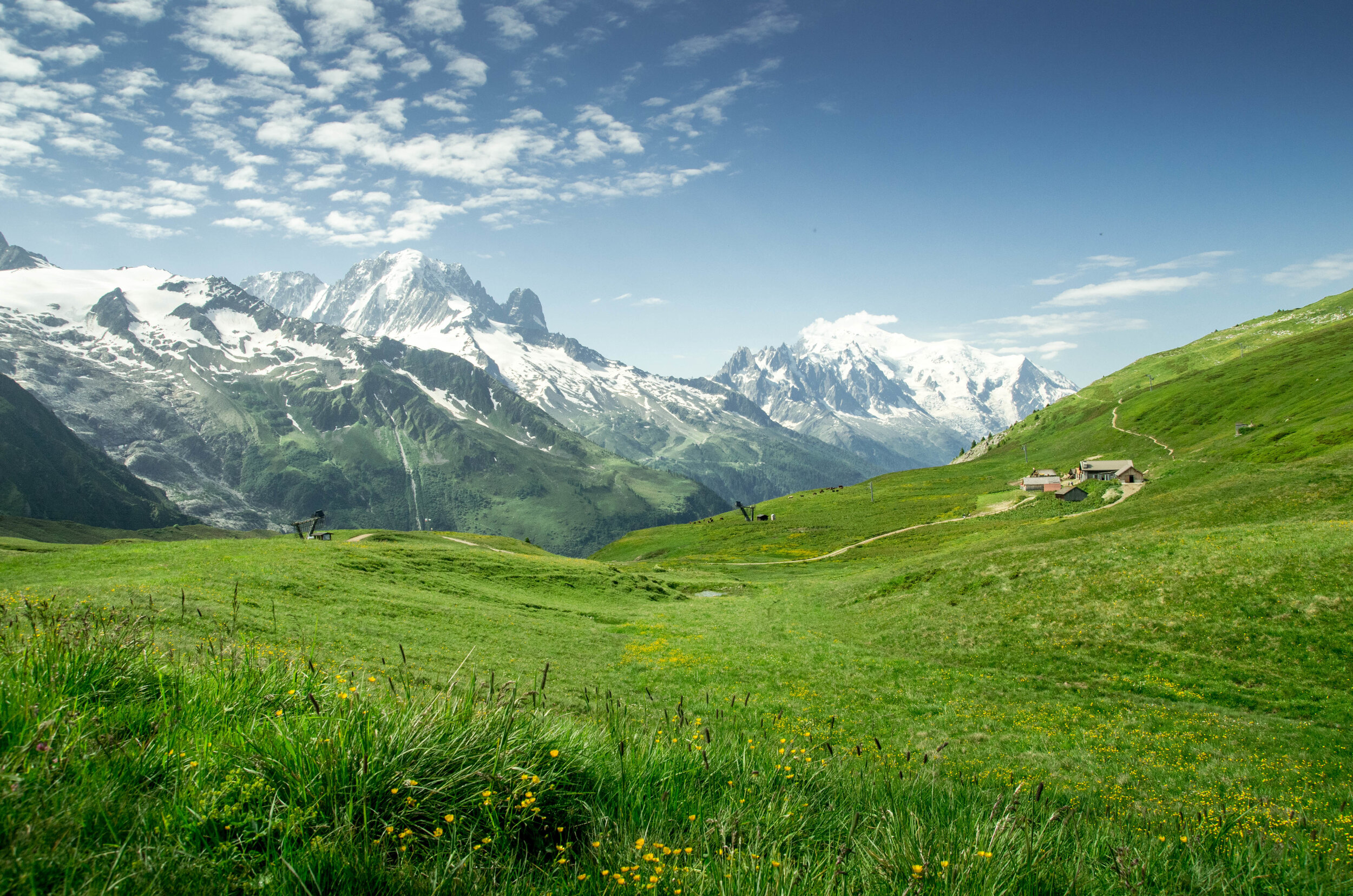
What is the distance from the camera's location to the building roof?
395 ft

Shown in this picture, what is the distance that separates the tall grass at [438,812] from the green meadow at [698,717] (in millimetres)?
37

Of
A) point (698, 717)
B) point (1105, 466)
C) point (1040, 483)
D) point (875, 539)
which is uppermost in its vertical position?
point (698, 717)

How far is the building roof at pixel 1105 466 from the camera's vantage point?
12025 centimetres

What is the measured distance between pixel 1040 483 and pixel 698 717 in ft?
487

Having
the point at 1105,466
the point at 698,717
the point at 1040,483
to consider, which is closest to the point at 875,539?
the point at 1040,483

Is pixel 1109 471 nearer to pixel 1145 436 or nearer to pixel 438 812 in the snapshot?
pixel 1145 436

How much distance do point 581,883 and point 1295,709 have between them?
1088 inches

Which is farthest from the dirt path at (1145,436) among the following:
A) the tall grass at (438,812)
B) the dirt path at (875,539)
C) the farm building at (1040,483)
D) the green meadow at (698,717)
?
the tall grass at (438,812)

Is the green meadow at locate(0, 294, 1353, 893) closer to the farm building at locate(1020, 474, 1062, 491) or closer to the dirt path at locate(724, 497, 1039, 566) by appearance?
the dirt path at locate(724, 497, 1039, 566)

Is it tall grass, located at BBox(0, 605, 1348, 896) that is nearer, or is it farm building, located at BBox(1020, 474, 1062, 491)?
tall grass, located at BBox(0, 605, 1348, 896)

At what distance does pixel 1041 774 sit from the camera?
1655 cm

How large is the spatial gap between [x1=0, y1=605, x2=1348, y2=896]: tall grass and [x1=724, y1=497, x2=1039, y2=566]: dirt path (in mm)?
88156

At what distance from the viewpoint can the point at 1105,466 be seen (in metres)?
125

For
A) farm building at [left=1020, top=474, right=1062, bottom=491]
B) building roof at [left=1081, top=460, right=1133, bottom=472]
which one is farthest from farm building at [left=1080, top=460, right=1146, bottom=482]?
farm building at [left=1020, top=474, right=1062, bottom=491]
